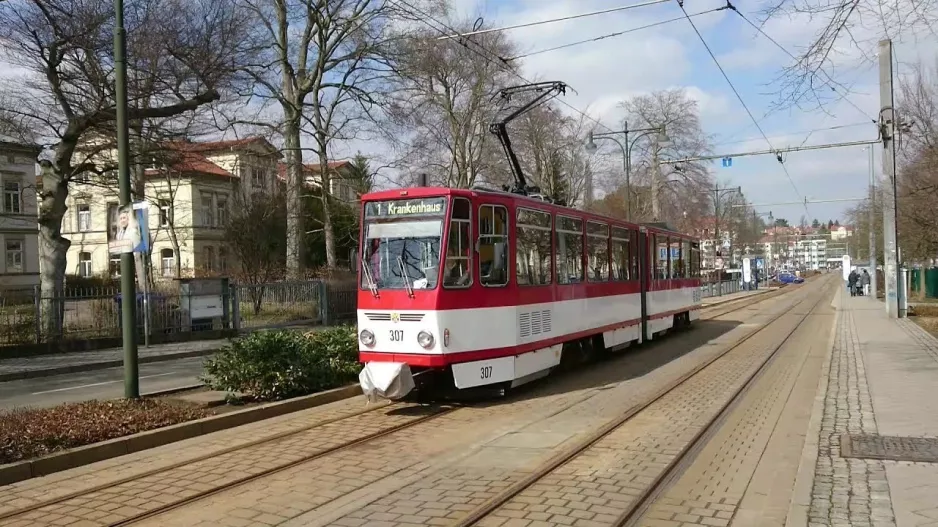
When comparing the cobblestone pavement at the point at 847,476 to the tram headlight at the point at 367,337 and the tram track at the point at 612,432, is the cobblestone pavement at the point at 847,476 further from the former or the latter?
the tram headlight at the point at 367,337

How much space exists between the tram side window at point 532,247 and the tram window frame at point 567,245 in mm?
328

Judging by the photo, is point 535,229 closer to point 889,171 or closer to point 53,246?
point 53,246

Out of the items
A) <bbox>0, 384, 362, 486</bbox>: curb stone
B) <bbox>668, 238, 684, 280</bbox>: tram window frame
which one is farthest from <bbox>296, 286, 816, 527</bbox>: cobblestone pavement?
→ <bbox>668, 238, 684, 280</bbox>: tram window frame

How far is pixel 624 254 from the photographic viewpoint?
16641 millimetres

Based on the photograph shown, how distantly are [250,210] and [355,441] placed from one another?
2856 cm

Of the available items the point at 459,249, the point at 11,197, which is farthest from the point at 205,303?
the point at 11,197

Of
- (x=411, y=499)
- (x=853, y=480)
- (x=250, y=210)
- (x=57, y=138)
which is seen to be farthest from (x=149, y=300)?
(x=853, y=480)

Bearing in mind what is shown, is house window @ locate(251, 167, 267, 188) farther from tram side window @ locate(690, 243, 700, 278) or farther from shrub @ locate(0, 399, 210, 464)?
shrub @ locate(0, 399, 210, 464)

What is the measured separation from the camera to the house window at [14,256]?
4734 centimetres

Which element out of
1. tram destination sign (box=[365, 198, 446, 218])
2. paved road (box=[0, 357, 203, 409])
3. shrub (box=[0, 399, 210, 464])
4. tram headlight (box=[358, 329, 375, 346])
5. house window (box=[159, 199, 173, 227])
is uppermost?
house window (box=[159, 199, 173, 227])

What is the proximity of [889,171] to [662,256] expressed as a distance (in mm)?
9664

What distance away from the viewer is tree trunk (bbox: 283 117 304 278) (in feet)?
104

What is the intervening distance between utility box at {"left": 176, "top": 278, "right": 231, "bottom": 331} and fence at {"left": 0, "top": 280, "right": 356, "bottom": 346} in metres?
0.03

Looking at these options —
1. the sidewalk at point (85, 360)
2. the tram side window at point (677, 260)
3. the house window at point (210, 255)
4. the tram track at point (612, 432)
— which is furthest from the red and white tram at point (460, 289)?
the house window at point (210, 255)
